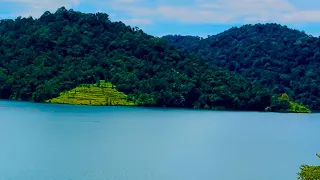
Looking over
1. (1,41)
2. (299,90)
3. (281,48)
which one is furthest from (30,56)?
(281,48)

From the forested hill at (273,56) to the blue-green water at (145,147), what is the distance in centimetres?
4427

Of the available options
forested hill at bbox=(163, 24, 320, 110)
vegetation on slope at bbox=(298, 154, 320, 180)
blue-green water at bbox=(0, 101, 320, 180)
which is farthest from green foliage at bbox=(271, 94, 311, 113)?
vegetation on slope at bbox=(298, 154, 320, 180)

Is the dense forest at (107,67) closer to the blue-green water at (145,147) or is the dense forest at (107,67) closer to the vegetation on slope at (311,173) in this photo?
the blue-green water at (145,147)

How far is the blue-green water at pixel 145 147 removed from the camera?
2816cm

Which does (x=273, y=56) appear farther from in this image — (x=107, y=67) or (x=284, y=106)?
(x=107, y=67)

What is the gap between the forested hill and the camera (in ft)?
335

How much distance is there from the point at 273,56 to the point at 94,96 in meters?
53.7

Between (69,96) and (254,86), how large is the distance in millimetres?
31067

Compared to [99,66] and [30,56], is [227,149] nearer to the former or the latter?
[99,66]

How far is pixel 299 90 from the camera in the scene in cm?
10038

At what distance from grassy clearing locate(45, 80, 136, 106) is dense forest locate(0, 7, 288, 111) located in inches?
55.9

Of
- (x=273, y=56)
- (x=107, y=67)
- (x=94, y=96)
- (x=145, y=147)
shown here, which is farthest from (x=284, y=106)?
(x=145, y=147)

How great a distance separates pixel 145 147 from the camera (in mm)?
37094

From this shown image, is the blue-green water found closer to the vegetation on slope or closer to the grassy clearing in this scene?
the vegetation on slope
